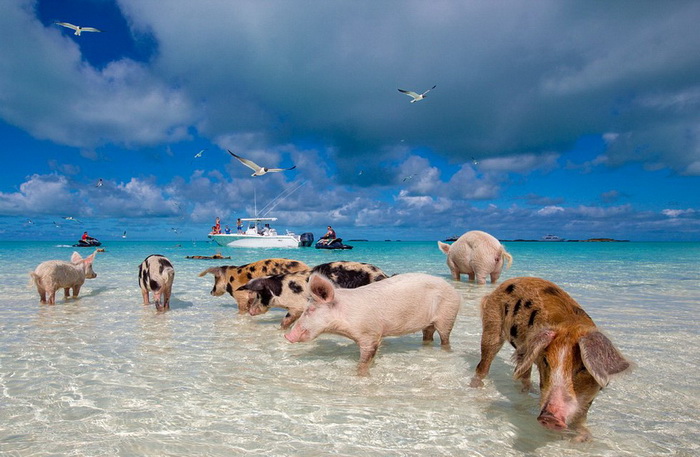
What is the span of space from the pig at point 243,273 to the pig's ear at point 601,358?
7.09 m

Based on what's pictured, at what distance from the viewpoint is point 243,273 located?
384 inches

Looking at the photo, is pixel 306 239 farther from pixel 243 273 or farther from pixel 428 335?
pixel 428 335

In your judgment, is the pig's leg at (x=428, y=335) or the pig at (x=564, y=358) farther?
the pig's leg at (x=428, y=335)

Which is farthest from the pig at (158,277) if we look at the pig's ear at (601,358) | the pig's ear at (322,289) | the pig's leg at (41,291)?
the pig's ear at (601,358)

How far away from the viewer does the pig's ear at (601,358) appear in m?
2.68

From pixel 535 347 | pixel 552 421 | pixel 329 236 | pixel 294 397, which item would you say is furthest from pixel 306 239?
pixel 552 421

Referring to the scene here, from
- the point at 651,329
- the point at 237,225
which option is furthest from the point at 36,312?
the point at 237,225

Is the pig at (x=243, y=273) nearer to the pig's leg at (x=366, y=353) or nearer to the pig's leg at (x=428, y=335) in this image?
the pig's leg at (x=428, y=335)

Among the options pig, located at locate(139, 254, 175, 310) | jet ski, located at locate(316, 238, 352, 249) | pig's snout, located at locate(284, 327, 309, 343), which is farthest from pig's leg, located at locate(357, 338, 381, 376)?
jet ski, located at locate(316, 238, 352, 249)

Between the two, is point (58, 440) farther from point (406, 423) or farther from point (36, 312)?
point (36, 312)

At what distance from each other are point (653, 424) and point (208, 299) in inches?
430

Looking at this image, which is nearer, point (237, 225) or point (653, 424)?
point (653, 424)

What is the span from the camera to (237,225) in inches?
2496

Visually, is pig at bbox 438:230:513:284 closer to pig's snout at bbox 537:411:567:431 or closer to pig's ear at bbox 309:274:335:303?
pig's ear at bbox 309:274:335:303
